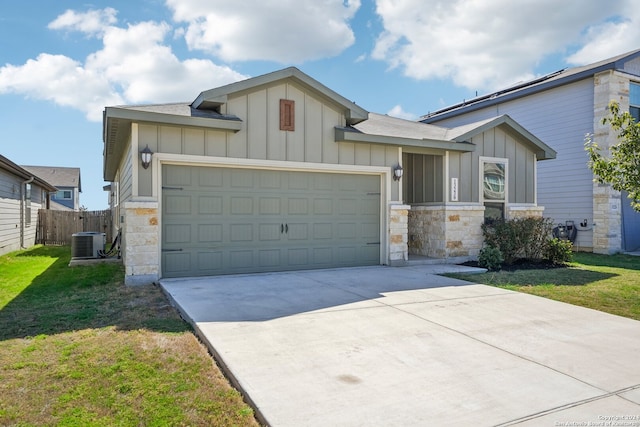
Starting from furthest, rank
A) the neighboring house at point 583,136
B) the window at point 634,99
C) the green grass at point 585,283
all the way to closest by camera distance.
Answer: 1. the window at point 634,99
2. the neighboring house at point 583,136
3. the green grass at point 585,283

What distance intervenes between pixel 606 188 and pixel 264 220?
1160 centimetres

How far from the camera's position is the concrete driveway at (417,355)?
2.82m

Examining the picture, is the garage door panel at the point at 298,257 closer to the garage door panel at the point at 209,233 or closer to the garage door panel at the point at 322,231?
the garage door panel at the point at 322,231

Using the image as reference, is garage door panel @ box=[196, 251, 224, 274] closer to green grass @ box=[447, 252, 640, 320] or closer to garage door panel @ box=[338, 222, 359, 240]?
garage door panel @ box=[338, 222, 359, 240]

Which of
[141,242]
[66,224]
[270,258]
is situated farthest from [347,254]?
[66,224]

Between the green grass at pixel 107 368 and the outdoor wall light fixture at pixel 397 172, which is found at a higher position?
the outdoor wall light fixture at pixel 397 172

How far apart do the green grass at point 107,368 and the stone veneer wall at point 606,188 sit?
13.7 metres

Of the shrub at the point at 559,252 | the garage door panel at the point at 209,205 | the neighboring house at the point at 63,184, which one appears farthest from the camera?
the neighboring house at the point at 63,184

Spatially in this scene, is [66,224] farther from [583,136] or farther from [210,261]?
[583,136]

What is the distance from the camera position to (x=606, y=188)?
1366 cm

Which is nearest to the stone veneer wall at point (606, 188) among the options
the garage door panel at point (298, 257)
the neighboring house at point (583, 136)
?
the neighboring house at point (583, 136)

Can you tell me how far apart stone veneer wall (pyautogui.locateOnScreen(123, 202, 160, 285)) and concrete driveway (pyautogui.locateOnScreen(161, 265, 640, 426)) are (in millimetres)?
1092

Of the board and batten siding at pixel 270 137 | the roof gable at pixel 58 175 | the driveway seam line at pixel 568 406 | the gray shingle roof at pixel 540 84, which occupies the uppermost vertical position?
the gray shingle roof at pixel 540 84

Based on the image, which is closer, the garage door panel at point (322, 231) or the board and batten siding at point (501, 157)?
the garage door panel at point (322, 231)
